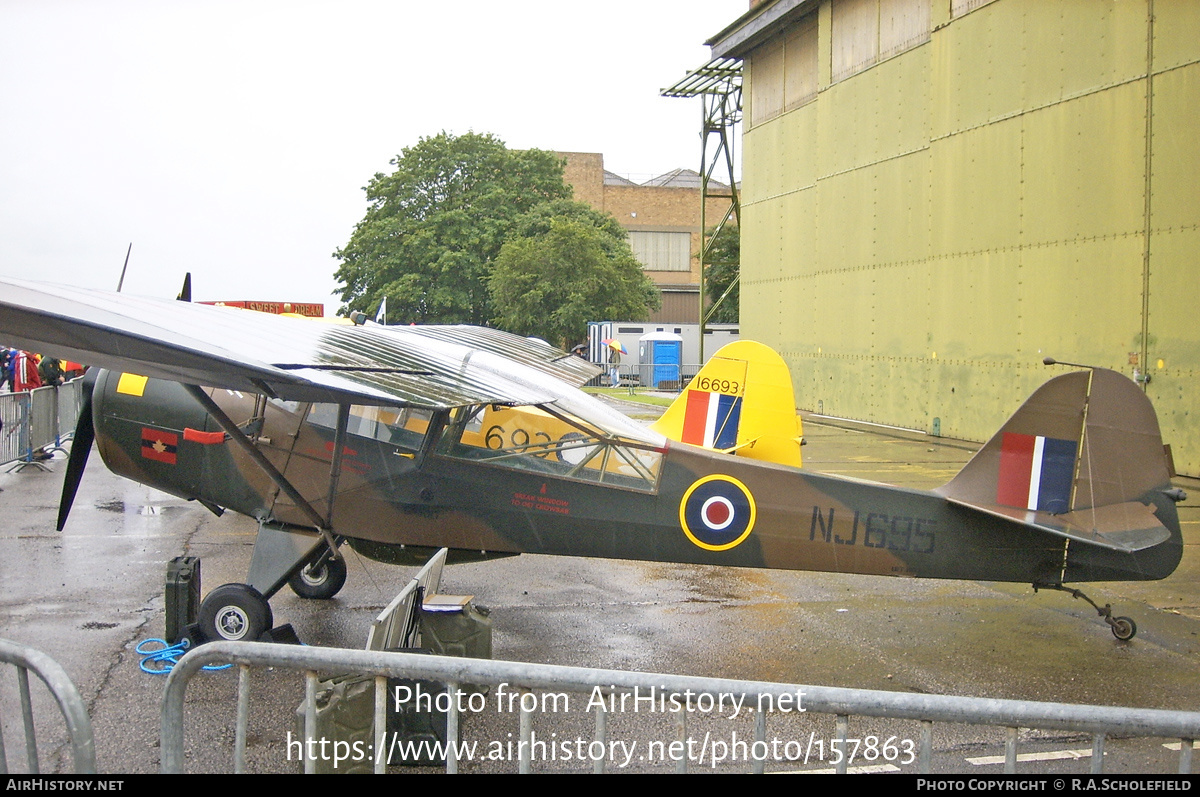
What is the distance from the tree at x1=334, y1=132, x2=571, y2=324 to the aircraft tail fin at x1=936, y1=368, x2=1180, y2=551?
41127 mm

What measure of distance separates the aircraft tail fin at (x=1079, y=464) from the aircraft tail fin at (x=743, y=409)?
3614 millimetres

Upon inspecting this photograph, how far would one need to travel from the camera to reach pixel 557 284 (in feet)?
140

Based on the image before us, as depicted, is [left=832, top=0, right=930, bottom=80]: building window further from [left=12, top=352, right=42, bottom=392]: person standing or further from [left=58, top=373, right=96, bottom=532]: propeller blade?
[left=12, top=352, right=42, bottom=392]: person standing

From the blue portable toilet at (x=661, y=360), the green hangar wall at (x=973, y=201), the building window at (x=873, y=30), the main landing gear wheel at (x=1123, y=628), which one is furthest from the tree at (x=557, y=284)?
the main landing gear wheel at (x=1123, y=628)

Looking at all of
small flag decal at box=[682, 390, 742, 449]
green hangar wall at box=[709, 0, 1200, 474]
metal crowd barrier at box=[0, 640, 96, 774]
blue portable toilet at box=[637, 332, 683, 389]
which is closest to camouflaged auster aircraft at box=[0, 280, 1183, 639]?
metal crowd barrier at box=[0, 640, 96, 774]

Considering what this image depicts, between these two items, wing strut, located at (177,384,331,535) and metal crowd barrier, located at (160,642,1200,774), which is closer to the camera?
metal crowd barrier, located at (160,642,1200,774)

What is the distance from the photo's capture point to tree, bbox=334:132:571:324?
152ft

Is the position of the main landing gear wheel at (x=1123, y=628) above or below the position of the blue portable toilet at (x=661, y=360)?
below

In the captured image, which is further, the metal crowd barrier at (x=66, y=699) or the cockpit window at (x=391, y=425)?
the cockpit window at (x=391, y=425)

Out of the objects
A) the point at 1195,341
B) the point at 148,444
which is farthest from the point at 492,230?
the point at 148,444

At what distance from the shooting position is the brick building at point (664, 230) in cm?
6944

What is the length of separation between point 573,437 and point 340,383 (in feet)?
6.84

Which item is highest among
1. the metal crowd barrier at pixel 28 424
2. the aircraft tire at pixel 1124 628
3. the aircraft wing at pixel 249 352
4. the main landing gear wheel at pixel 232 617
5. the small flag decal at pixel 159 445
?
the aircraft wing at pixel 249 352

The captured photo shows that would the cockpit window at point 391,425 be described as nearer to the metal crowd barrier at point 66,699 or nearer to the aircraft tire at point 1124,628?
the metal crowd barrier at point 66,699
